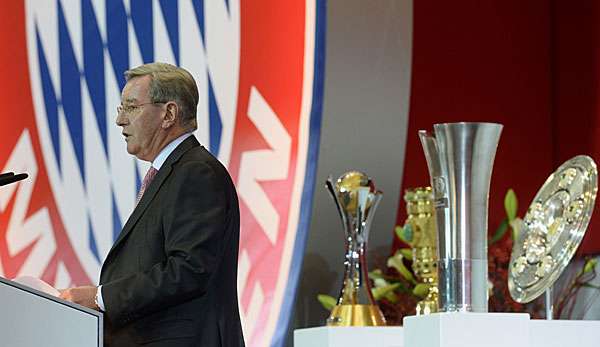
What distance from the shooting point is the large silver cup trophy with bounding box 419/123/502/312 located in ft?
9.30

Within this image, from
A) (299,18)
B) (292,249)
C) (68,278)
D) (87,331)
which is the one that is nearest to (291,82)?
(299,18)

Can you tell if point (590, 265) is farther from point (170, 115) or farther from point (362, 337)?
point (170, 115)

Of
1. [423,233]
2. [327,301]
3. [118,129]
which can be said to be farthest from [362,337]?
[118,129]

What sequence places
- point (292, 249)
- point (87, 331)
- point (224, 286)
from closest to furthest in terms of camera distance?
1. point (87, 331)
2. point (224, 286)
3. point (292, 249)

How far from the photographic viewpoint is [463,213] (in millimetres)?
2857

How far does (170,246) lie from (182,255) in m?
0.04

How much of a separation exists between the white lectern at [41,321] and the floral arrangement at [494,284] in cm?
201

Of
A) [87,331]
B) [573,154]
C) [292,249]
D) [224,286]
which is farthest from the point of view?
[573,154]

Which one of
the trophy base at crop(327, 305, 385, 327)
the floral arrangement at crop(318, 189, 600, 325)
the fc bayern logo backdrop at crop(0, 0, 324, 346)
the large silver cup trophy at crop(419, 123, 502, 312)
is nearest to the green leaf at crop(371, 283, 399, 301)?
the floral arrangement at crop(318, 189, 600, 325)

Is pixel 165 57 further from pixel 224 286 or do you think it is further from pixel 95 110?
pixel 224 286

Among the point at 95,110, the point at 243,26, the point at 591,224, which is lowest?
the point at 591,224

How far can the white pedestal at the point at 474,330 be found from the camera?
2.74 metres

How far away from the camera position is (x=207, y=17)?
456 cm

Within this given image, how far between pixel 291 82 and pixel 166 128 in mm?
1663
